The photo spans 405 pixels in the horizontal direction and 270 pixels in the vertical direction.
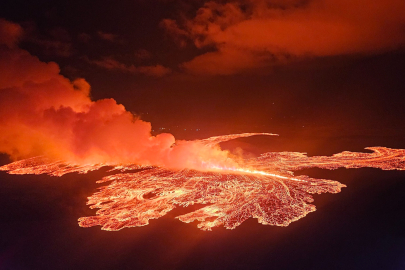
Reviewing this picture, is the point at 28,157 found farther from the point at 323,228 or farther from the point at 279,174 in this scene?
the point at 323,228

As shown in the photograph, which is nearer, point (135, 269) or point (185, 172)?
point (135, 269)

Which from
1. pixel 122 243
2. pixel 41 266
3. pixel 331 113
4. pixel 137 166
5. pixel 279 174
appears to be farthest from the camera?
pixel 331 113

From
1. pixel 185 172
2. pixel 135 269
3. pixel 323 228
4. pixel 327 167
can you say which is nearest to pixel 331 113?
pixel 327 167

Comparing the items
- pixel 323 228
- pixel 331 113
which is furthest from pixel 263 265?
pixel 331 113

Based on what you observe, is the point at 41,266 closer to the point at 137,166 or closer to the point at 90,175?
the point at 90,175

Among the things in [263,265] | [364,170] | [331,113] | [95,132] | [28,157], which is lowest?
[263,265]

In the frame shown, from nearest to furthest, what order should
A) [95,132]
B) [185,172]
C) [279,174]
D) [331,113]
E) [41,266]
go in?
[41,266]
[279,174]
[185,172]
[95,132]
[331,113]

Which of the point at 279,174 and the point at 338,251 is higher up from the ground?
the point at 279,174
